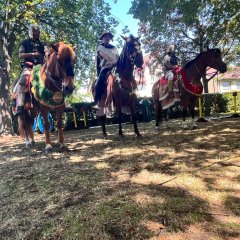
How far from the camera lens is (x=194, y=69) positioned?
410 inches

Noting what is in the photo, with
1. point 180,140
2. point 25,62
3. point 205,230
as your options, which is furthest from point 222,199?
point 25,62

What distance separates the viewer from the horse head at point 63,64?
689cm

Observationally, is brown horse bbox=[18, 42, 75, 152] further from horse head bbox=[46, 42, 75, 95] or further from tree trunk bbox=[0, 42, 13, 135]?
tree trunk bbox=[0, 42, 13, 135]

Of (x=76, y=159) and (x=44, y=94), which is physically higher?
(x=44, y=94)

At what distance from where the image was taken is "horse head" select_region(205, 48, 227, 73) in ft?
34.0

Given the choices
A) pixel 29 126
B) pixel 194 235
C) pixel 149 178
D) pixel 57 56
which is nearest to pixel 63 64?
pixel 57 56

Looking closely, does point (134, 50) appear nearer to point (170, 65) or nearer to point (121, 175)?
point (170, 65)

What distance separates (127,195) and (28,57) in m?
5.98

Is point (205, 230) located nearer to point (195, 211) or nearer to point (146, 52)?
point (195, 211)

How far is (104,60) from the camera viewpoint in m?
9.13

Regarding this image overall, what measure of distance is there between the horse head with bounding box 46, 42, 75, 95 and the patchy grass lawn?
5.68 ft

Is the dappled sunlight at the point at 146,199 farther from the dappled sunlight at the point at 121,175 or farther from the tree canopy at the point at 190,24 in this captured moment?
the tree canopy at the point at 190,24

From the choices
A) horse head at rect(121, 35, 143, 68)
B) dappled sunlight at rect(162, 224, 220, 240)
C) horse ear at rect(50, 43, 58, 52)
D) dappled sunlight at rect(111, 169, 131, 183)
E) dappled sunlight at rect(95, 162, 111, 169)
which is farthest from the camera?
horse head at rect(121, 35, 143, 68)

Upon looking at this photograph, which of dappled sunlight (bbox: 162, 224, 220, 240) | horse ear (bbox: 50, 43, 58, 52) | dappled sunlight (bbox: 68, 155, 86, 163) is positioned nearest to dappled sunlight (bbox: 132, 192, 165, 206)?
dappled sunlight (bbox: 162, 224, 220, 240)
